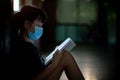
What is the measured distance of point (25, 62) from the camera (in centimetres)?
420

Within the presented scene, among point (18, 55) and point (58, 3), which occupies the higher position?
point (18, 55)

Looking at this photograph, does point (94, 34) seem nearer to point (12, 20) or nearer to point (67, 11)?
point (67, 11)

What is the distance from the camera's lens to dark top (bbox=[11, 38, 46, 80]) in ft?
13.8

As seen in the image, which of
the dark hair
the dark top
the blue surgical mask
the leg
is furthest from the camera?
the blue surgical mask

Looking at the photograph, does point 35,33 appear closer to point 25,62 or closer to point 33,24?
point 33,24

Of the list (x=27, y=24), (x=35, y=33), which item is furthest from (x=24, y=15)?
(x=35, y=33)

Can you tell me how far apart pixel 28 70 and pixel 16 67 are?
0.13 metres

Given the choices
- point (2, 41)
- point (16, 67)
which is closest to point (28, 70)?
point (16, 67)

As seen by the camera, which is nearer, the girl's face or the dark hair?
the dark hair

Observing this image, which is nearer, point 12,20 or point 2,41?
point 2,41

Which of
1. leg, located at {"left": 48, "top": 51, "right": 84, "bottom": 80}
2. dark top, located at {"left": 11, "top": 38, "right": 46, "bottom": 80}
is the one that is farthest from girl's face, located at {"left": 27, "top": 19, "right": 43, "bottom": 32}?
leg, located at {"left": 48, "top": 51, "right": 84, "bottom": 80}

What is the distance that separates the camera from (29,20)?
4395 millimetres

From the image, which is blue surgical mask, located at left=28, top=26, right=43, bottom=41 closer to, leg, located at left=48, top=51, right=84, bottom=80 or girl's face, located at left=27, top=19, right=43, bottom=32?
girl's face, located at left=27, top=19, right=43, bottom=32

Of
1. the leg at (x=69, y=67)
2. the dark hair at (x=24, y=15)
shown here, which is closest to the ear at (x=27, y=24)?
the dark hair at (x=24, y=15)
